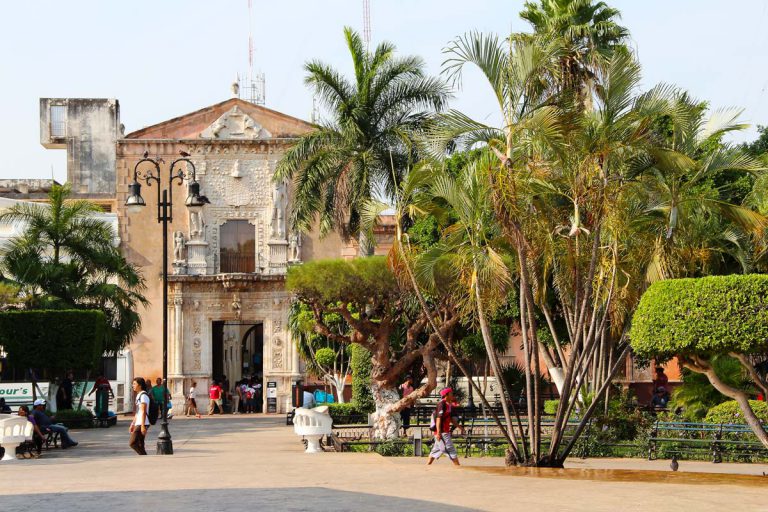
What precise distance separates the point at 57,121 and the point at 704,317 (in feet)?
130

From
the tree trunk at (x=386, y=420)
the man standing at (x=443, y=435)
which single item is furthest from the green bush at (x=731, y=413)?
the man standing at (x=443, y=435)

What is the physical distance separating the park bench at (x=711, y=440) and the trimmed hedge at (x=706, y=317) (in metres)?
3.44

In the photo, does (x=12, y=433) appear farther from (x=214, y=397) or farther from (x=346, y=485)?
(x=214, y=397)

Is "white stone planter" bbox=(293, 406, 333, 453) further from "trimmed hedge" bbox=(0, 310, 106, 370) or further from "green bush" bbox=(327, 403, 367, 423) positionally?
"trimmed hedge" bbox=(0, 310, 106, 370)

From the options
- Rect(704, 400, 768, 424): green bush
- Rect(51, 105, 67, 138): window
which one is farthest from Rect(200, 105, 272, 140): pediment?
Rect(704, 400, 768, 424): green bush

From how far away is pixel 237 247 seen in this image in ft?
145

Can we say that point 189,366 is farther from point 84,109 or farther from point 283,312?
point 84,109

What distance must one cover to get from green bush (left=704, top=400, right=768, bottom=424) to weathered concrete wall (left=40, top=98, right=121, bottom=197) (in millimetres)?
30744

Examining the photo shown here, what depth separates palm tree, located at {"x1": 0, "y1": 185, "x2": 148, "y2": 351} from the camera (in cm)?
3422

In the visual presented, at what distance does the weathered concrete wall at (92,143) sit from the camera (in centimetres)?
4784

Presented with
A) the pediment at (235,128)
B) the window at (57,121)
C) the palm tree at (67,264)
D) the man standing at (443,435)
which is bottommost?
the man standing at (443,435)

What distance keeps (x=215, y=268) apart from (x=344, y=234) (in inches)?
564

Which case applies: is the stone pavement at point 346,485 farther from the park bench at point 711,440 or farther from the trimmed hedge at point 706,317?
the trimmed hedge at point 706,317

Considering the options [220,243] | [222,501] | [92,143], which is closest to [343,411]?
[220,243]
